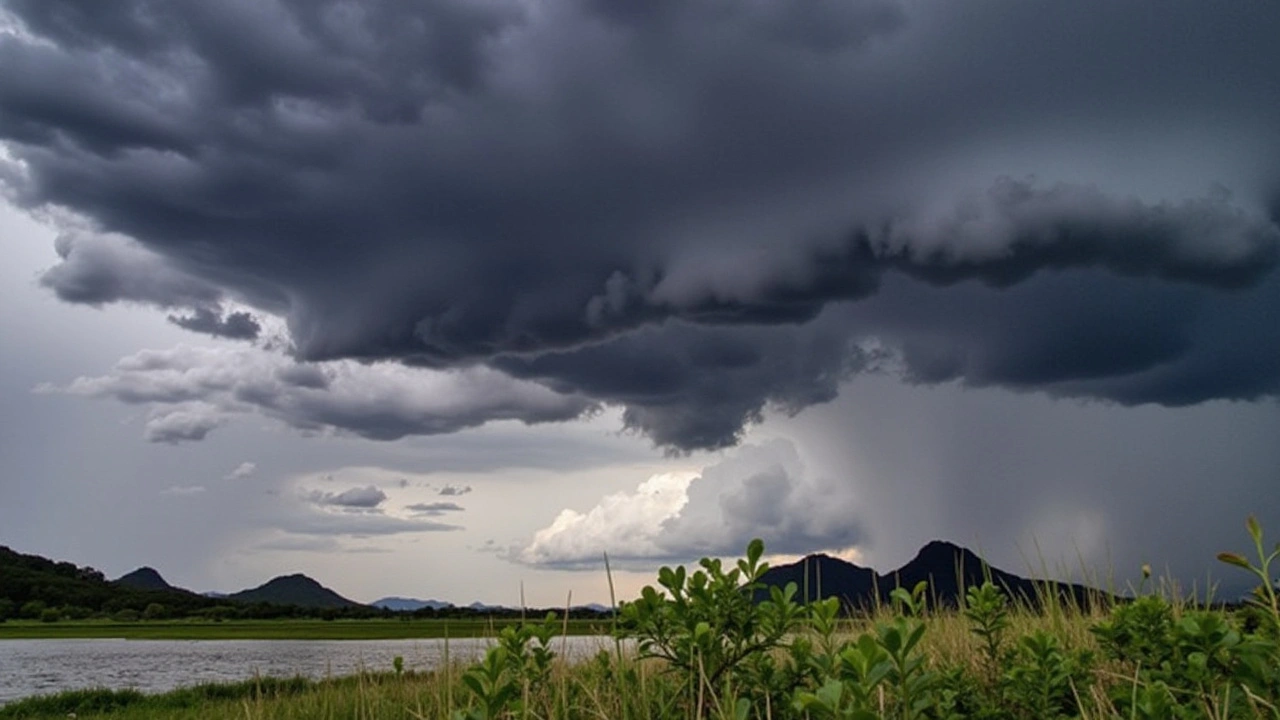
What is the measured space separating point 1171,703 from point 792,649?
4.36ft

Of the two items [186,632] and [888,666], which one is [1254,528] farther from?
[186,632]

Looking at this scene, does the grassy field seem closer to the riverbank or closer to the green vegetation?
the riverbank

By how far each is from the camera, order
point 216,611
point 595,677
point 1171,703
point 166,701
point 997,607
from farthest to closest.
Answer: point 216,611 < point 166,701 < point 595,677 < point 997,607 < point 1171,703

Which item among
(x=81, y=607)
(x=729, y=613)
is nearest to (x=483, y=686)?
(x=729, y=613)

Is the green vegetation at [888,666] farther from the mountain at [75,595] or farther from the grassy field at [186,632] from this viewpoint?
the mountain at [75,595]

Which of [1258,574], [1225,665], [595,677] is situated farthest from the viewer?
[595,677]

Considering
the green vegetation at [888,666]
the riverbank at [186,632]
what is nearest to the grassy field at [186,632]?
the riverbank at [186,632]

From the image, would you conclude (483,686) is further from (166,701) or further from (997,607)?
(166,701)

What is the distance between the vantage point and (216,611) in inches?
5340

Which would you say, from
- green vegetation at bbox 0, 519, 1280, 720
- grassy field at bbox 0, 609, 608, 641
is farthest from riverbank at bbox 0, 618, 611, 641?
green vegetation at bbox 0, 519, 1280, 720

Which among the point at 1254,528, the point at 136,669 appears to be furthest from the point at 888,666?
the point at 136,669

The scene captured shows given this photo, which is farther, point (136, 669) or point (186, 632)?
point (186, 632)

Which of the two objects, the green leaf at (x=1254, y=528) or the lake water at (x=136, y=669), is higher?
the green leaf at (x=1254, y=528)

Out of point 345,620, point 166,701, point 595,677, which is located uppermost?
point 595,677
